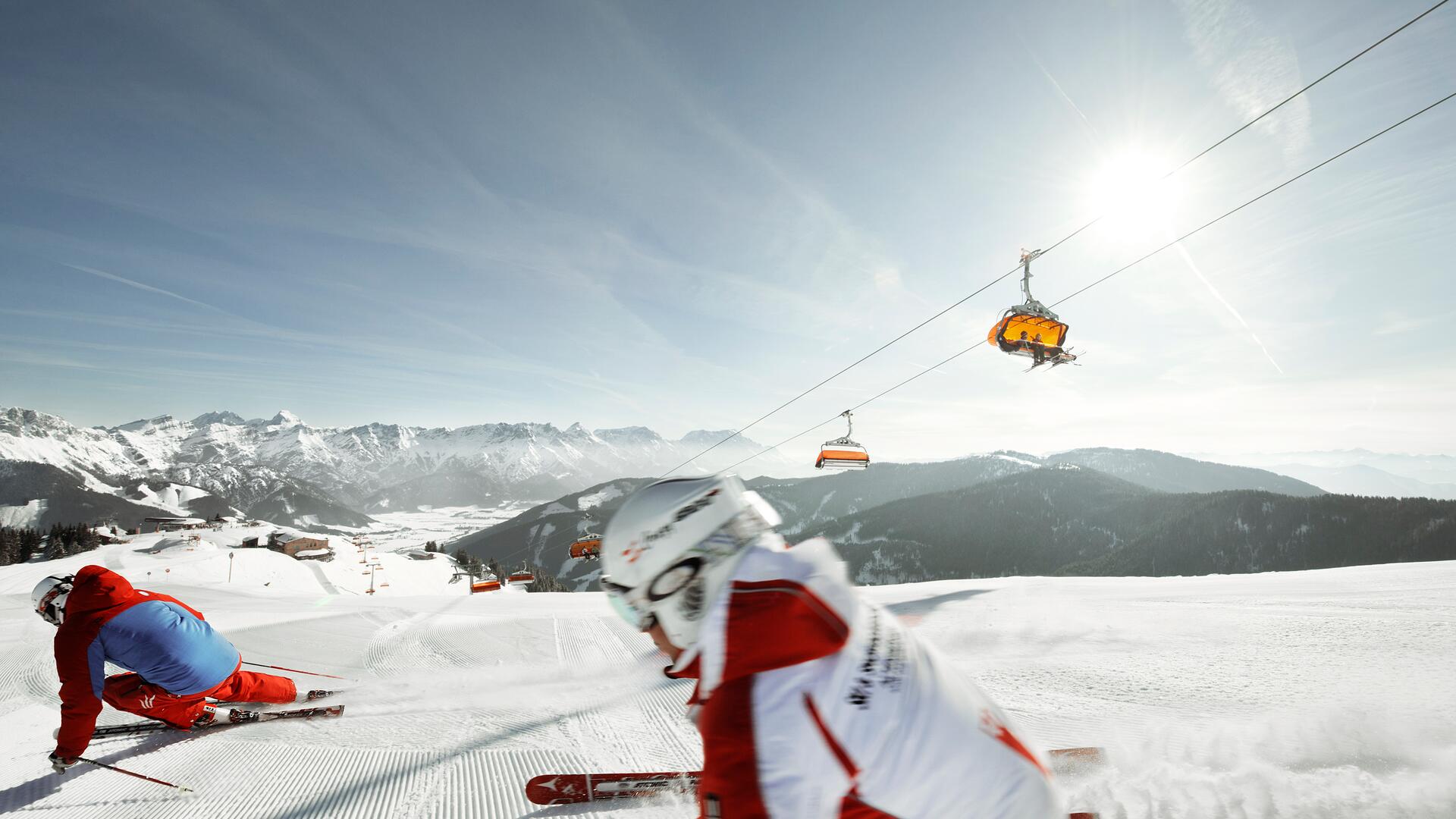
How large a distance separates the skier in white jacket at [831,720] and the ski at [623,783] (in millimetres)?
2835

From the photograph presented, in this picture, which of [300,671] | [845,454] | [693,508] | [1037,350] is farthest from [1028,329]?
[300,671]

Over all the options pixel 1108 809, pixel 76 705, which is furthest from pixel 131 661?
pixel 1108 809

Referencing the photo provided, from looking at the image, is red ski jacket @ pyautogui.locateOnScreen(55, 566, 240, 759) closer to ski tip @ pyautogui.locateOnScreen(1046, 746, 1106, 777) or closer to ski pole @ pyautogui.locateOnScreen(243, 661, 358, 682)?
ski pole @ pyautogui.locateOnScreen(243, 661, 358, 682)

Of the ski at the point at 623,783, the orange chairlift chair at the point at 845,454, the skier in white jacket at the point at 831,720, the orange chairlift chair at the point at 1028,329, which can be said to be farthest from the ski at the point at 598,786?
the orange chairlift chair at the point at 845,454

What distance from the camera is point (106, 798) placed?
3932 millimetres

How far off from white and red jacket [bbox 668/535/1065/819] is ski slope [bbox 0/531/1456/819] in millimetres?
2687

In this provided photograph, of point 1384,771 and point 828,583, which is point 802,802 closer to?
point 828,583

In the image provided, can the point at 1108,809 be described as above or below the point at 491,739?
above

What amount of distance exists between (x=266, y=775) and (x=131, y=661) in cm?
175

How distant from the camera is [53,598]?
480 cm

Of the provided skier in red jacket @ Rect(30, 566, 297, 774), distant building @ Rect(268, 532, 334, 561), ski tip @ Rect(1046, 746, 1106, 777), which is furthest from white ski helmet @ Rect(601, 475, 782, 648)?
distant building @ Rect(268, 532, 334, 561)

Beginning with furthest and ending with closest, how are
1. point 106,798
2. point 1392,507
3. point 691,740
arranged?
1. point 1392,507
2. point 691,740
3. point 106,798

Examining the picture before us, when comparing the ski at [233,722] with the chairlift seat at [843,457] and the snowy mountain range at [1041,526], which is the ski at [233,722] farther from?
the snowy mountain range at [1041,526]

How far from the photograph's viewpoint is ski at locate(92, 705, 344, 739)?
491cm
